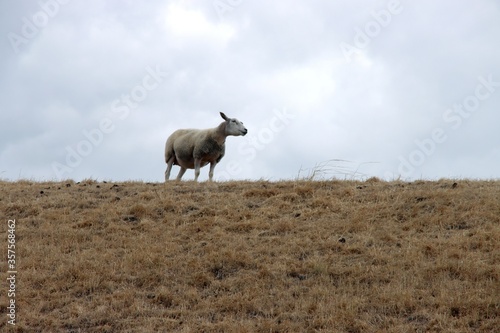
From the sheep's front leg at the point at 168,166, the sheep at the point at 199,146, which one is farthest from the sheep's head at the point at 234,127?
the sheep's front leg at the point at 168,166

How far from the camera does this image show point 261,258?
11625 millimetres

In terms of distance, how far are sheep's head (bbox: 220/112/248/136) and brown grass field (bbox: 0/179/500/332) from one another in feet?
14.9

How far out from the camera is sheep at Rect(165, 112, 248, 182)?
19844mm

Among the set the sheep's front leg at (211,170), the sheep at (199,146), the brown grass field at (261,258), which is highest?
the sheep at (199,146)

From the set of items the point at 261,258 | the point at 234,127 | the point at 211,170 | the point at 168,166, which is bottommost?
the point at 261,258

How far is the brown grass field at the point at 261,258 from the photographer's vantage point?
9.59 metres

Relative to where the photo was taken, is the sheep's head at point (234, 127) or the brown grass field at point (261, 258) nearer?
the brown grass field at point (261, 258)

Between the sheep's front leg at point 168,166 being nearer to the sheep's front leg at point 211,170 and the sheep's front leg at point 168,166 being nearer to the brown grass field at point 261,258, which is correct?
the sheep's front leg at point 211,170

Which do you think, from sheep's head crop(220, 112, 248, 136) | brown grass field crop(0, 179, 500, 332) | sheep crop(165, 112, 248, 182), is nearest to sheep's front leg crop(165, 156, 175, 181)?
sheep crop(165, 112, 248, 182)

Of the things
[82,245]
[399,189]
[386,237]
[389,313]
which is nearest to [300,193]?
[399,189]

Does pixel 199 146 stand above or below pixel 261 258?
above

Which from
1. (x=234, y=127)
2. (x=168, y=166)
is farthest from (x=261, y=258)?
(x=168, y=166)

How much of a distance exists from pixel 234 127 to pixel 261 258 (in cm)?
917

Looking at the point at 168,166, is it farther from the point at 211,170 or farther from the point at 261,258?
the point at 261,258
